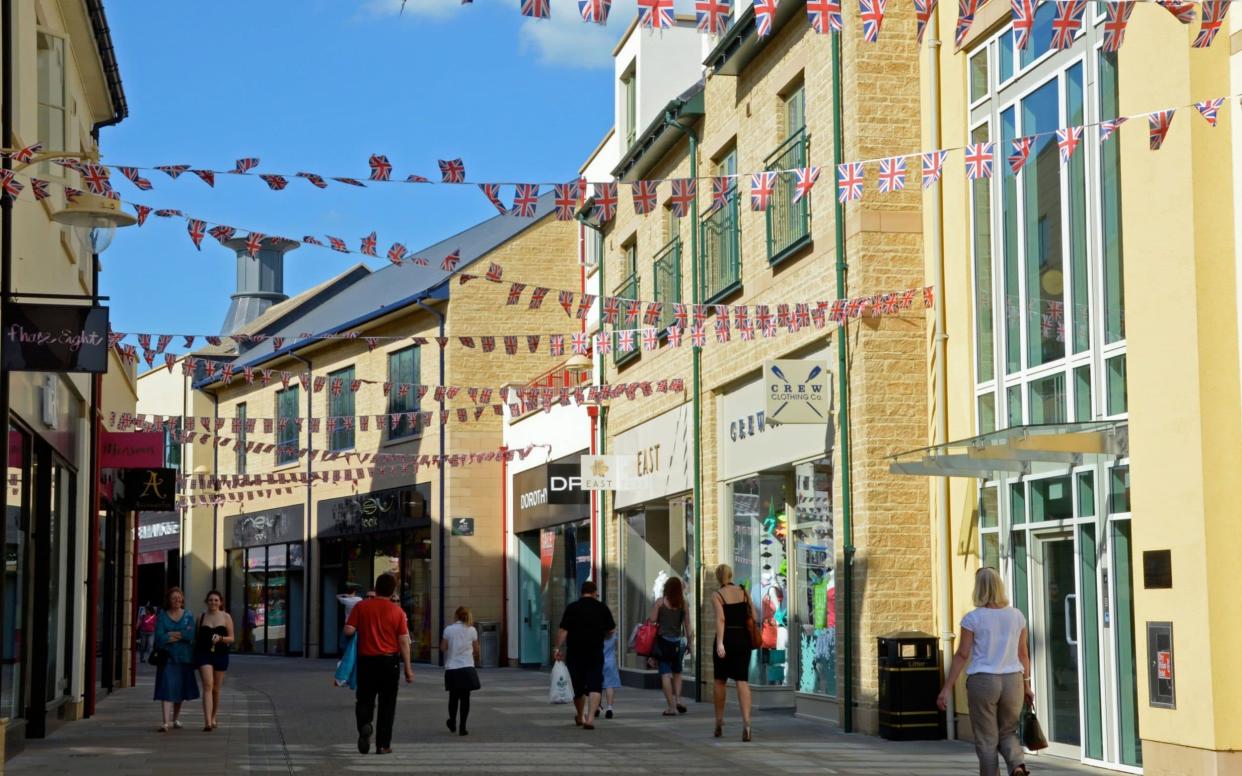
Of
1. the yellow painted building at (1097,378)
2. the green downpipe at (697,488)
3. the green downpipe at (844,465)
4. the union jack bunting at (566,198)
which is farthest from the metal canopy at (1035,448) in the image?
the green downpipe at (697,488)

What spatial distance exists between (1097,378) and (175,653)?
32.4 feet

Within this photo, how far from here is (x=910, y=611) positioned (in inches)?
648

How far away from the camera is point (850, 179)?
11.6 m

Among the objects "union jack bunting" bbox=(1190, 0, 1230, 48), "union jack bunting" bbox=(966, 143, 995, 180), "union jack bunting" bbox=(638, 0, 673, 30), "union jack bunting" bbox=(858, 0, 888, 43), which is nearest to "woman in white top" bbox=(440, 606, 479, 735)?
"union jack bunting" bbox=(966, 143, 995, 180)

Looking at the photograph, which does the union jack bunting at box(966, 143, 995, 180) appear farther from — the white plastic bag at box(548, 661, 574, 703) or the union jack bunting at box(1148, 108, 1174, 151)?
the white plastic bag at box(548, 661, 574, 703)

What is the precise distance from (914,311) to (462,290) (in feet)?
68.1

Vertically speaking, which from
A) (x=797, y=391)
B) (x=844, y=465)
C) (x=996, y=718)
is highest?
(x=797, y=391)

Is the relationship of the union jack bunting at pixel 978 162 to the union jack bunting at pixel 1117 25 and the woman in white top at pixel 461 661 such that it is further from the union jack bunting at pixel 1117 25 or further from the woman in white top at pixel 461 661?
the woman in white top at pixel 461 661

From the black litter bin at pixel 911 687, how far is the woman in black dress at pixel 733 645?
1.30 metres

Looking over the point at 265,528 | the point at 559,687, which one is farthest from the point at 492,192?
the point at 265,528

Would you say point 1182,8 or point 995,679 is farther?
point 995,679

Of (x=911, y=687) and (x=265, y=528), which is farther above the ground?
(x=265, y=528)

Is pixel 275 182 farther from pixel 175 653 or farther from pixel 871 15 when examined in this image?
pixel 175 653

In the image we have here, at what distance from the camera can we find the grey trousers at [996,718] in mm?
10477
